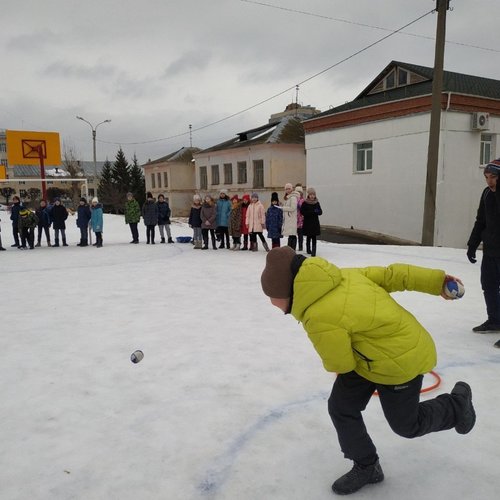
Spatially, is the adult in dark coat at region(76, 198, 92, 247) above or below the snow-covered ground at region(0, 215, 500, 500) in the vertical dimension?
above

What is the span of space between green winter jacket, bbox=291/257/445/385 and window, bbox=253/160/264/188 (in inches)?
1227

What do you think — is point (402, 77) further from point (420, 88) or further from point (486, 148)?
point (486, 148)

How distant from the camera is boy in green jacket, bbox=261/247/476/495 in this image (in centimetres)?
217

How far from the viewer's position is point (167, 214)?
14.6 m

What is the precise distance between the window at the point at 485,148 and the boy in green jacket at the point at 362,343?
20591mm

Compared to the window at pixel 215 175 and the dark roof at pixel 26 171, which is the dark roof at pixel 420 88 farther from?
the dark roof at pixel 26 171

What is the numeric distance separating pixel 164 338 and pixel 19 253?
33.0 ft

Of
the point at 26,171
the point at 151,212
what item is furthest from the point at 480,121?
the point at 26,171

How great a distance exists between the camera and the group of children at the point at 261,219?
415 inches

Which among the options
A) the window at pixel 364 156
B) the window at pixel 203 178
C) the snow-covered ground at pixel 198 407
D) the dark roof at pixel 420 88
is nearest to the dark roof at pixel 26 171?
the window at pixel 203 178

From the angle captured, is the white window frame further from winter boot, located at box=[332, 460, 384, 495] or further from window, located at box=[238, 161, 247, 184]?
winter boot, located at box=[332, 460, 384, 495]

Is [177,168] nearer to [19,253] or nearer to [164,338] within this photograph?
[19,253]

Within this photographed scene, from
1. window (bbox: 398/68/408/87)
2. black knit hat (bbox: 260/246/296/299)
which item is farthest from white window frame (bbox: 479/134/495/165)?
black knit hat (bbox: 260/246/296/299)

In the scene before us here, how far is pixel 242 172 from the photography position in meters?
35.1
